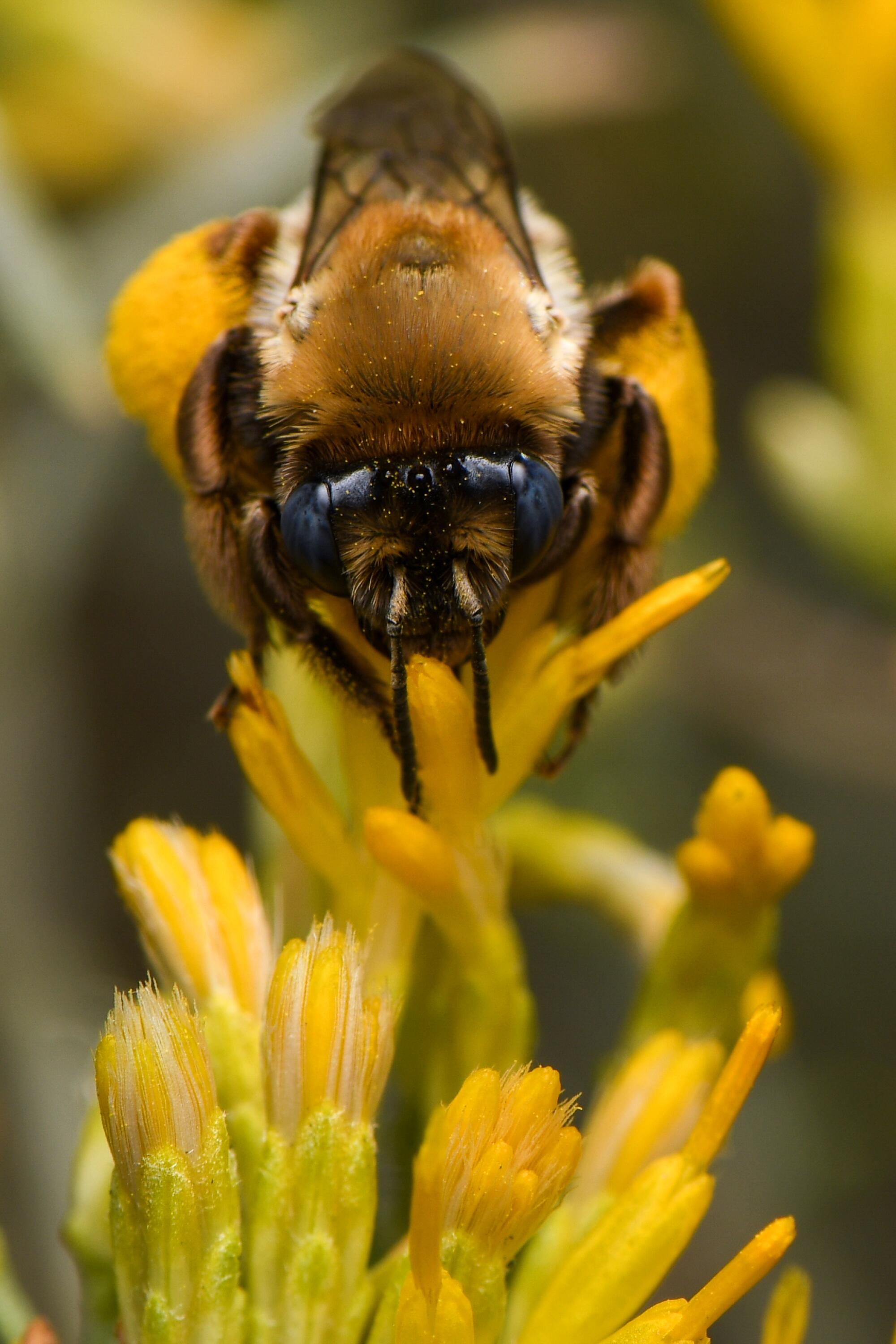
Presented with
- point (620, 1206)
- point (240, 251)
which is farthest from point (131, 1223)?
point (240, 251)

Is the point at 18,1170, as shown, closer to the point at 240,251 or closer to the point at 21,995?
the point at 21,995

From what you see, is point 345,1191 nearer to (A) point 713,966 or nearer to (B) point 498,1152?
(B) point 498,1152

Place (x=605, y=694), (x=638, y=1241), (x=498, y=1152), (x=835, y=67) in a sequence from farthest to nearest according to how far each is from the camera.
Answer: (x=605, y=694) < (x=835, y=67) < (x=638, y=1241) < (x=498, y=1152)

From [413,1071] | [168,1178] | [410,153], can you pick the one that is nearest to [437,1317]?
[168,1178]

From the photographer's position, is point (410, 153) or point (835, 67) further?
point (835, 67)

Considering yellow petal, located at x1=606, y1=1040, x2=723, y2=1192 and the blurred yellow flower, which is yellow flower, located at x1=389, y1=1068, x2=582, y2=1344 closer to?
yellow petal, located at x1=606, y1=1040, x2=723, y2=1192
